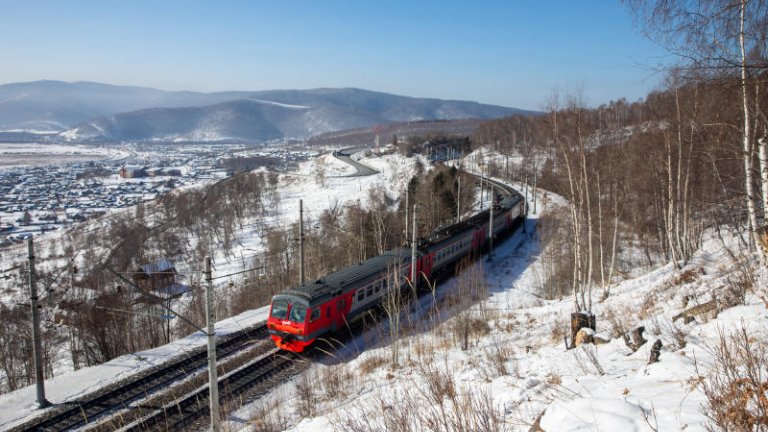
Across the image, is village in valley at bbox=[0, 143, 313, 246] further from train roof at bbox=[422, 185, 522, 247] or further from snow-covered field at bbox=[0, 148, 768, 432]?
snow-covered field at bbox=[0, 148, 768, 432]

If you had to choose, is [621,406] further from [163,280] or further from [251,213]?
[251,213]

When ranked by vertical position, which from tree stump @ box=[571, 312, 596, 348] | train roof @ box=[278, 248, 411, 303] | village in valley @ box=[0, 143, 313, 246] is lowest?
village in valley @ box=[0, 143, 313, 246]

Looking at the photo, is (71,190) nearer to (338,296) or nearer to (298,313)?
(338,296)

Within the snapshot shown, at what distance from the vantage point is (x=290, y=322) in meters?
13.7

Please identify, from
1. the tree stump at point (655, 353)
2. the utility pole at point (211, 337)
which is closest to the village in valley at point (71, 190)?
the utility pole at point (211, 337)

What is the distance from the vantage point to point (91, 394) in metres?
11.4

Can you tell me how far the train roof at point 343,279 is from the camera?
14055 mm

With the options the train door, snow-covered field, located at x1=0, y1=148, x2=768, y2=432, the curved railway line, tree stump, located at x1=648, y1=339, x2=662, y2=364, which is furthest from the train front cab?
tree stump, located at x1=648, y1=339, x2=662, y2=364

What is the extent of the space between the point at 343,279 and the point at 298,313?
7.66ft

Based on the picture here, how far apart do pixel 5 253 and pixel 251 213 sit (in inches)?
1030

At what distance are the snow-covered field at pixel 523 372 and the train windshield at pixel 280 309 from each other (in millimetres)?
1907

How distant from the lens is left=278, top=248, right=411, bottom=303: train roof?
1405cm

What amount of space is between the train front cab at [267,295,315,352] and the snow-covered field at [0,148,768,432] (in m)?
1.00

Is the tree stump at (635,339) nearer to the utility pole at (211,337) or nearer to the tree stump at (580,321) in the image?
the tree stump at (580,321)
